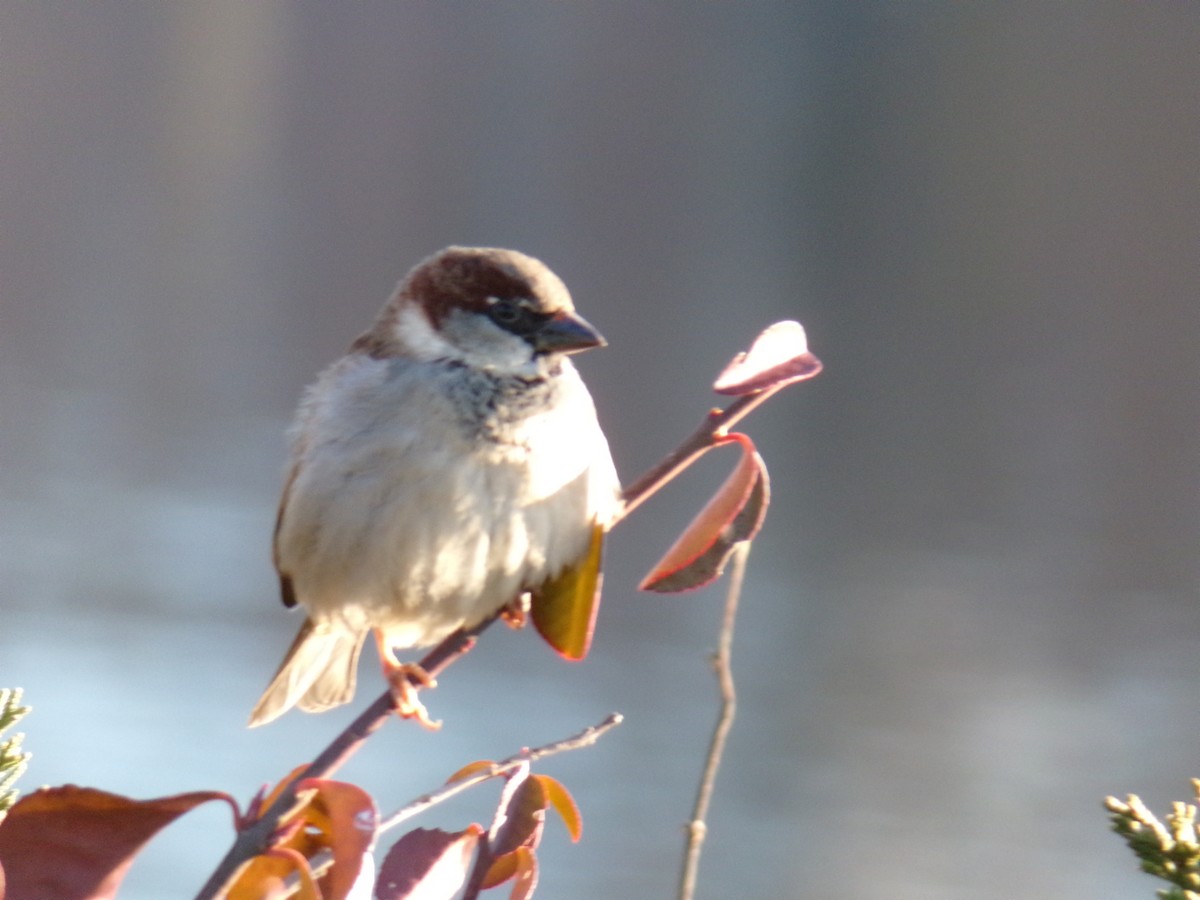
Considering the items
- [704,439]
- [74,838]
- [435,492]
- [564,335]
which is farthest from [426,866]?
[564,335]

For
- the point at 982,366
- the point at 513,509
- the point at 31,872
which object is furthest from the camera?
the point at 982,366

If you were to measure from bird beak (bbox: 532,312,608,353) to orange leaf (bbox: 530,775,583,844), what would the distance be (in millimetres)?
710

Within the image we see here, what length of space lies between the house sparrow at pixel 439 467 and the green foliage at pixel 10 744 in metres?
0.61

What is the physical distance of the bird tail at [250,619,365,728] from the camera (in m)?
1.69

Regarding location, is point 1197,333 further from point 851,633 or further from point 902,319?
point 851,633

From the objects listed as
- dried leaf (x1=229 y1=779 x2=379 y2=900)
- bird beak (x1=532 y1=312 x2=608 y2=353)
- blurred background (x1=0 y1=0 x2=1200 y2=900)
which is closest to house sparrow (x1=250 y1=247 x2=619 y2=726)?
bird beak (x1=532 y1=312 x2=608 y2=353)

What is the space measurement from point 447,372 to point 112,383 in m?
6.44

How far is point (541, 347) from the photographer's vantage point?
157 centimetres

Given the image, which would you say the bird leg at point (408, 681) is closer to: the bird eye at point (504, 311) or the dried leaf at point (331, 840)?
the dried leaf at point (331, 840)

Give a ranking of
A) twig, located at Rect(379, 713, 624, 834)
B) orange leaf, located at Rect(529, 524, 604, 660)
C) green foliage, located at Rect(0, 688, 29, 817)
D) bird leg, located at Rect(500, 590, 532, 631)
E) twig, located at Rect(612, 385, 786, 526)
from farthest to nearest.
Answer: bird leg, located at Rect(500, 590, 532, 631) → orange leaf, located at Rect(529, 524, 604, 660) → twig, located at Rect(612, 385, 786, 526) → twig, located at Rect(379, 713, 624, 834) → green foliage, located at Rect(0, 688, 29, 817)

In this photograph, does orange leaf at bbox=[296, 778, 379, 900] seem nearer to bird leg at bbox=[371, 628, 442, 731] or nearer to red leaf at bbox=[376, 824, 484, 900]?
red leaf at bbox=[376, 824, 484, 900]

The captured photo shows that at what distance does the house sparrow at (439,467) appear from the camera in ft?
4.68

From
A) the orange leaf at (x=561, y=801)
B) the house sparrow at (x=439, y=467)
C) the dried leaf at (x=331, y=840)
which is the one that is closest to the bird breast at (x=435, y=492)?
the house sparrow at (x=439, y=467)

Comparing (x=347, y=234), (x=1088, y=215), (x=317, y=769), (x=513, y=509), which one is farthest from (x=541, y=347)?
(x=1088, y=215)
